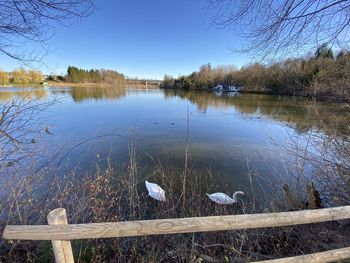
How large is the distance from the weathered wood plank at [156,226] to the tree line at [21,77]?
2.76 m

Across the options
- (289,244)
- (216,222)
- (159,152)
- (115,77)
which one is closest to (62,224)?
(216,222)

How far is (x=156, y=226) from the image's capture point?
1.58 meters

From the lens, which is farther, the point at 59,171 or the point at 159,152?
the point at 159,152

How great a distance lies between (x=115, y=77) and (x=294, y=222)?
4379 inches

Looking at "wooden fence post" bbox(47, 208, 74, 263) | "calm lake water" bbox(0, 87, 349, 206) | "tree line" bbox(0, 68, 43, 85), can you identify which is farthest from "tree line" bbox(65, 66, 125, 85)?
"wooden fence post" bbox(47, 208, 74, 263)

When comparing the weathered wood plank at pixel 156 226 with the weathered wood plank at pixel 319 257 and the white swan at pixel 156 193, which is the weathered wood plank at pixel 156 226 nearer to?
the weathered wood plank at pixel 319 257

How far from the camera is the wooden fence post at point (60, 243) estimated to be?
4.91 ft

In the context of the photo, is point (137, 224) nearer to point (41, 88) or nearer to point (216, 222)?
point (216, 222)

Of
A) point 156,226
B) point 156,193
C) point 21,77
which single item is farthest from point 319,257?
point 21,77

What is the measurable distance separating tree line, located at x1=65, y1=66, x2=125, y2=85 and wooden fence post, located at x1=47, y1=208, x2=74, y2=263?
88.0m

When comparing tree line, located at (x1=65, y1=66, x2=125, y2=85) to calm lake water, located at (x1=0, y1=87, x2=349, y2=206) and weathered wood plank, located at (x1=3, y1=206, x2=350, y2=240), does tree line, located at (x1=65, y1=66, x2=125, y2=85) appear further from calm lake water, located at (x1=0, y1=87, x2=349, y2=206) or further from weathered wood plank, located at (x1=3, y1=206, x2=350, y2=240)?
weathered wood plank, located at (x1=3, y1=206, x2=350, y2=240)

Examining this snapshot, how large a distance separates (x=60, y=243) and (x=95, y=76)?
347ft

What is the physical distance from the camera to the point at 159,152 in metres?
8.46

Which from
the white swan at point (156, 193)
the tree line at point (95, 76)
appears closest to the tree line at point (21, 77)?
the white swan at point (156, 193)
